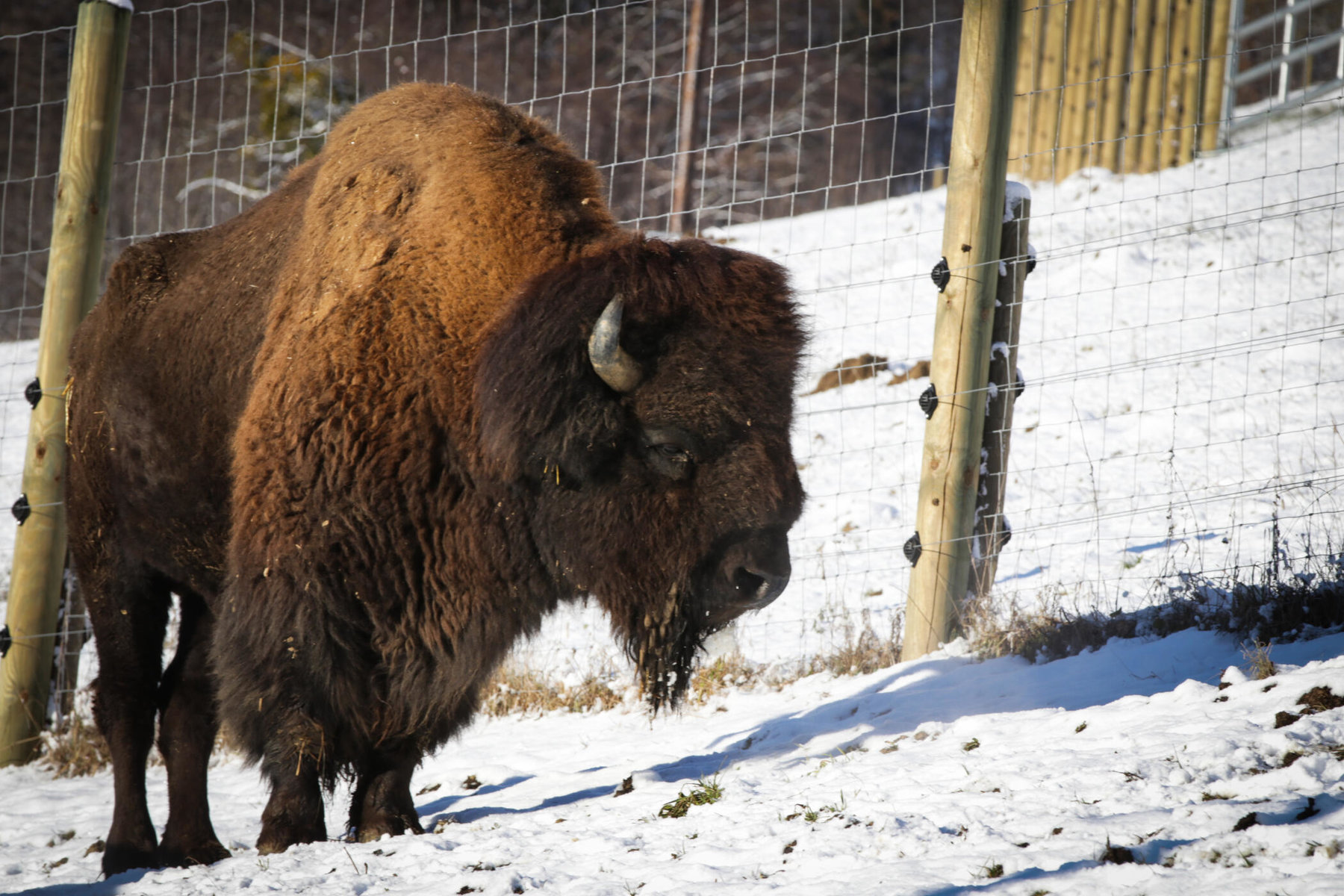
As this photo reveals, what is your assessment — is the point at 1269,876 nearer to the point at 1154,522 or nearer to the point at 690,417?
the point at 690,417

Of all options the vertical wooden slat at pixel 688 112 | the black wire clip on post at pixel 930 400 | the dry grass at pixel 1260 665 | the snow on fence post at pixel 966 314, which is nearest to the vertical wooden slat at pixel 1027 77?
the vertical wooden slat at pixel 688 112

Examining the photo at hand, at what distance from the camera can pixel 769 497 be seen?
10.7 feet

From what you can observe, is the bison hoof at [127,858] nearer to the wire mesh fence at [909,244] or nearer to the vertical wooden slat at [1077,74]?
the wire mesh fence at [909,244]

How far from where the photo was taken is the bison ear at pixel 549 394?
3.32 m

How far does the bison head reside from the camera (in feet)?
10.8

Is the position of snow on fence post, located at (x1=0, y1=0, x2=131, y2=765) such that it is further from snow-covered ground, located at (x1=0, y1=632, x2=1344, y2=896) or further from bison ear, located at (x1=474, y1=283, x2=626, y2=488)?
bison ear, located at (x1=474, y1=283, x2=626, y2=488)

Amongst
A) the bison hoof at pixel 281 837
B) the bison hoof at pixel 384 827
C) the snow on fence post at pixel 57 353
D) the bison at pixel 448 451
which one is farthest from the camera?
the snow on fence post at pixel 57 353

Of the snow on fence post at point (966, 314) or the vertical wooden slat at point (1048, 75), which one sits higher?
the vertical wooden slat at point (1048, 75)

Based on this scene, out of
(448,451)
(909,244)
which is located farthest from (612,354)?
(909,244)

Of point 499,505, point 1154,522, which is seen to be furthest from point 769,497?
point 1154,522

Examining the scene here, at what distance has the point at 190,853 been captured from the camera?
417cm

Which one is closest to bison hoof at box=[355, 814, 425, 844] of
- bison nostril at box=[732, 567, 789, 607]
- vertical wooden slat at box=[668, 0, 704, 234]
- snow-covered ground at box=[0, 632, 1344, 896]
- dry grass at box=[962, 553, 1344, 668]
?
snow-covered ground at box=[0, 632, 1344, 896]

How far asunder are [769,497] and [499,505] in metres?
0.91

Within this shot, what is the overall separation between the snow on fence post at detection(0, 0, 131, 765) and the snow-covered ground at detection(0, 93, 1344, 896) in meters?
0.46
